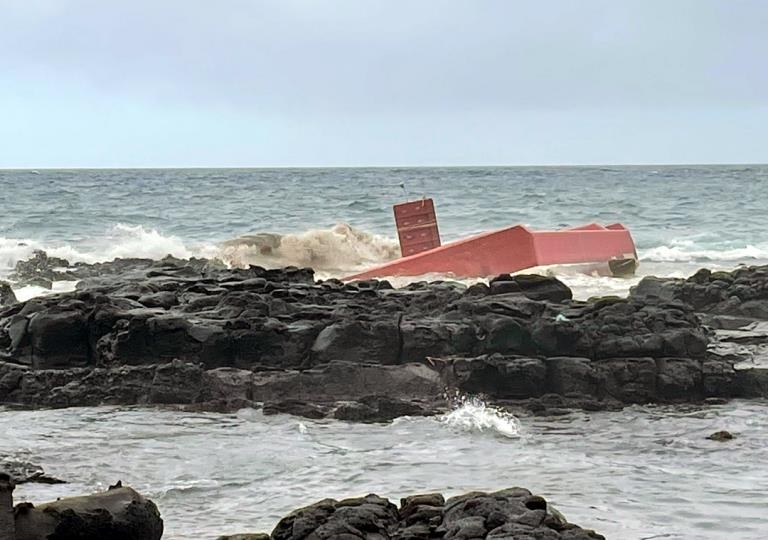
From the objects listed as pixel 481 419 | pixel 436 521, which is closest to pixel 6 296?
pixel 481 419

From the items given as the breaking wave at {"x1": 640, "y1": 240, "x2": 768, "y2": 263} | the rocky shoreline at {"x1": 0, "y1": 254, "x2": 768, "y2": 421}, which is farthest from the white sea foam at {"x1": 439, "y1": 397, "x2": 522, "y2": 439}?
the breaking wave at {"x1": 640, "y1": 240, "x2": 768, "y2": 263}

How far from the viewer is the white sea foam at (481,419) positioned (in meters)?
9.35

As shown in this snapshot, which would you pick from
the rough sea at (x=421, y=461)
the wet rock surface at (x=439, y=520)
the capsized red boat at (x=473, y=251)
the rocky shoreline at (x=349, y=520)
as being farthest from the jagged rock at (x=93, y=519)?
the capsized red boat at (x=473, y=251)

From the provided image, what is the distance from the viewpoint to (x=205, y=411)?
9984mm

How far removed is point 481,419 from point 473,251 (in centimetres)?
1027

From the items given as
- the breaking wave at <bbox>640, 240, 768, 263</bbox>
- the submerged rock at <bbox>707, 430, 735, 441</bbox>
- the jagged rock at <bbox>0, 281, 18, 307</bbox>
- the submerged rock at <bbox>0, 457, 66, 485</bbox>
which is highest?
the jagged rock at <bbox>0, 281, 18, 307</bbox>

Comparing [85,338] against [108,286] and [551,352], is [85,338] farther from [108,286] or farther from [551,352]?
[551,352]

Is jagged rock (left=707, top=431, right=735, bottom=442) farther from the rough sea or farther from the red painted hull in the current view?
the red painted hull

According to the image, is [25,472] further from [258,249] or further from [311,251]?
[258,249]

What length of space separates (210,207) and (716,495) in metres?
35.5

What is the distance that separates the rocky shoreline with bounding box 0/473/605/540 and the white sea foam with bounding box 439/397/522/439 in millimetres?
3520

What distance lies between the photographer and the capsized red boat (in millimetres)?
19688

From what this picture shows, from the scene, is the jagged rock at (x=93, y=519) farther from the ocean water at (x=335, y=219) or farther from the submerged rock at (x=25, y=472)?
the ocean water at (x=335, y=219)

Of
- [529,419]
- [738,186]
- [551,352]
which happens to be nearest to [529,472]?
[529,419]
